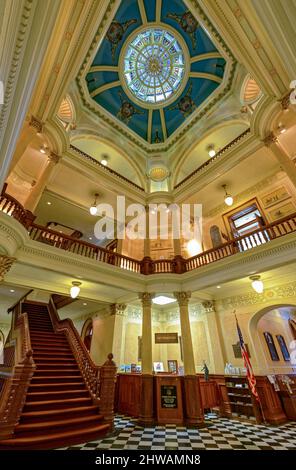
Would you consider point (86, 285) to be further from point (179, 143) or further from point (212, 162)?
point (179, 143)

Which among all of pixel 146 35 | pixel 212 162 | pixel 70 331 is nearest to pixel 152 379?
pixel 70 331

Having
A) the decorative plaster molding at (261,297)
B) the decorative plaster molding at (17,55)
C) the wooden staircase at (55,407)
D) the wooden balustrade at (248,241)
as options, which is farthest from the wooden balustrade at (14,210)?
the decorative plaster molding at (261,297)

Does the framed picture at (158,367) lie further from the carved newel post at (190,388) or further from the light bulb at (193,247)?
the light bulb at (193,247)

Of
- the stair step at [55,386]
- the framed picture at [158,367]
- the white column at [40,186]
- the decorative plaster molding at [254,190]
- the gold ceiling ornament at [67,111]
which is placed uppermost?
the gold ceiling ornament at [67,111]

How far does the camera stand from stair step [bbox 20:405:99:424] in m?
5.37

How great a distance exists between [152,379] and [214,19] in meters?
12.2

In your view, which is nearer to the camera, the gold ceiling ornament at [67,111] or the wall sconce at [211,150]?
the gold ceiling ornament at [67,111]

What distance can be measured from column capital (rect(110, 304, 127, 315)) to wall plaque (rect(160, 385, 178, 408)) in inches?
149

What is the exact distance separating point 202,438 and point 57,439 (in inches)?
141

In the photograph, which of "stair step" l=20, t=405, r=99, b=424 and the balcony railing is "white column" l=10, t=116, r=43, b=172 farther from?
"stair step" l=20, t=405, r=99, b=424

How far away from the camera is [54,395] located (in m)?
6.43

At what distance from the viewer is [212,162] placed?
1005 cm

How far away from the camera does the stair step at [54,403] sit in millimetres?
5734

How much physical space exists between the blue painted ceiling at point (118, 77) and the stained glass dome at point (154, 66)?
484mm
